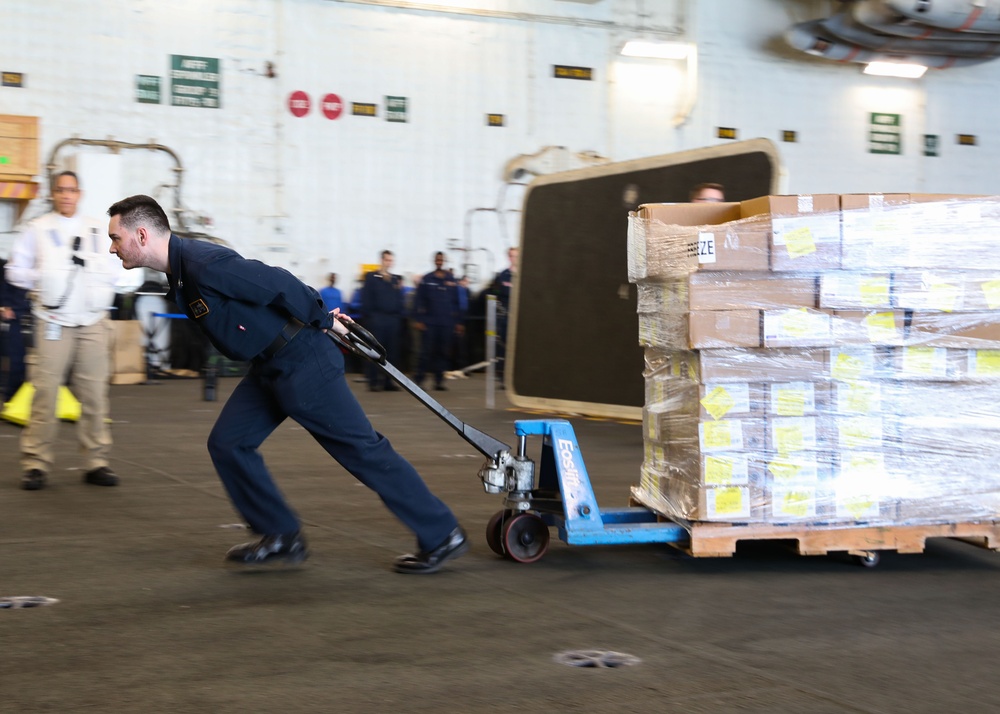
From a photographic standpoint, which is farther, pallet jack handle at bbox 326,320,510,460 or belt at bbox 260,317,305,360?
pallet jack handle at bbox 326,320,510,460

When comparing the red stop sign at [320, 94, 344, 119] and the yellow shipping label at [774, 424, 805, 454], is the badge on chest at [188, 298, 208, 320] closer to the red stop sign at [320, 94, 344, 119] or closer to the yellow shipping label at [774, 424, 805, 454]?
the yellow shipping label at [774, 424, 805, 454]

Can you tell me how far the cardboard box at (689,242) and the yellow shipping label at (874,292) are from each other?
1.50 feet

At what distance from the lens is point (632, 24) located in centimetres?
2270

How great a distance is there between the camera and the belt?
485cm

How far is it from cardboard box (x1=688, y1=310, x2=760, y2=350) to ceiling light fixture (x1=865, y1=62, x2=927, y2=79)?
68.2 feet

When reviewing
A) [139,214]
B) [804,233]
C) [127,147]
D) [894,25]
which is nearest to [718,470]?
[804,233]

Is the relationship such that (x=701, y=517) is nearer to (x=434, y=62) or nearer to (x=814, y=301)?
(x=814, y=301)

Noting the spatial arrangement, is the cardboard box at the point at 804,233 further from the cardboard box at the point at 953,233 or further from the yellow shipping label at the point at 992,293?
the yellow shipping label at the point at 992,293

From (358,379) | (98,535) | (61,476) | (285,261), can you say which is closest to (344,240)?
(285,261)

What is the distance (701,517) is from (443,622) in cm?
141

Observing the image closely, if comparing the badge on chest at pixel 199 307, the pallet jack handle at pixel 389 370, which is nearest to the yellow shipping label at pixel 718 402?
the pallet jack handle at pixel 389 370

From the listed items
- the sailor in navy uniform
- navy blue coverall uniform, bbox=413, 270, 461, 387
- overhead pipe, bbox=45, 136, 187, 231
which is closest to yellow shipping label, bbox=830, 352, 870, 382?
the sailor in navy uniform

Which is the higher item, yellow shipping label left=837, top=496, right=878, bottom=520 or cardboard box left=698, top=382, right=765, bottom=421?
cardboard box left=698, top=382, right=765, bottom=421

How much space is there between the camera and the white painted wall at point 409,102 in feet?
62.9
